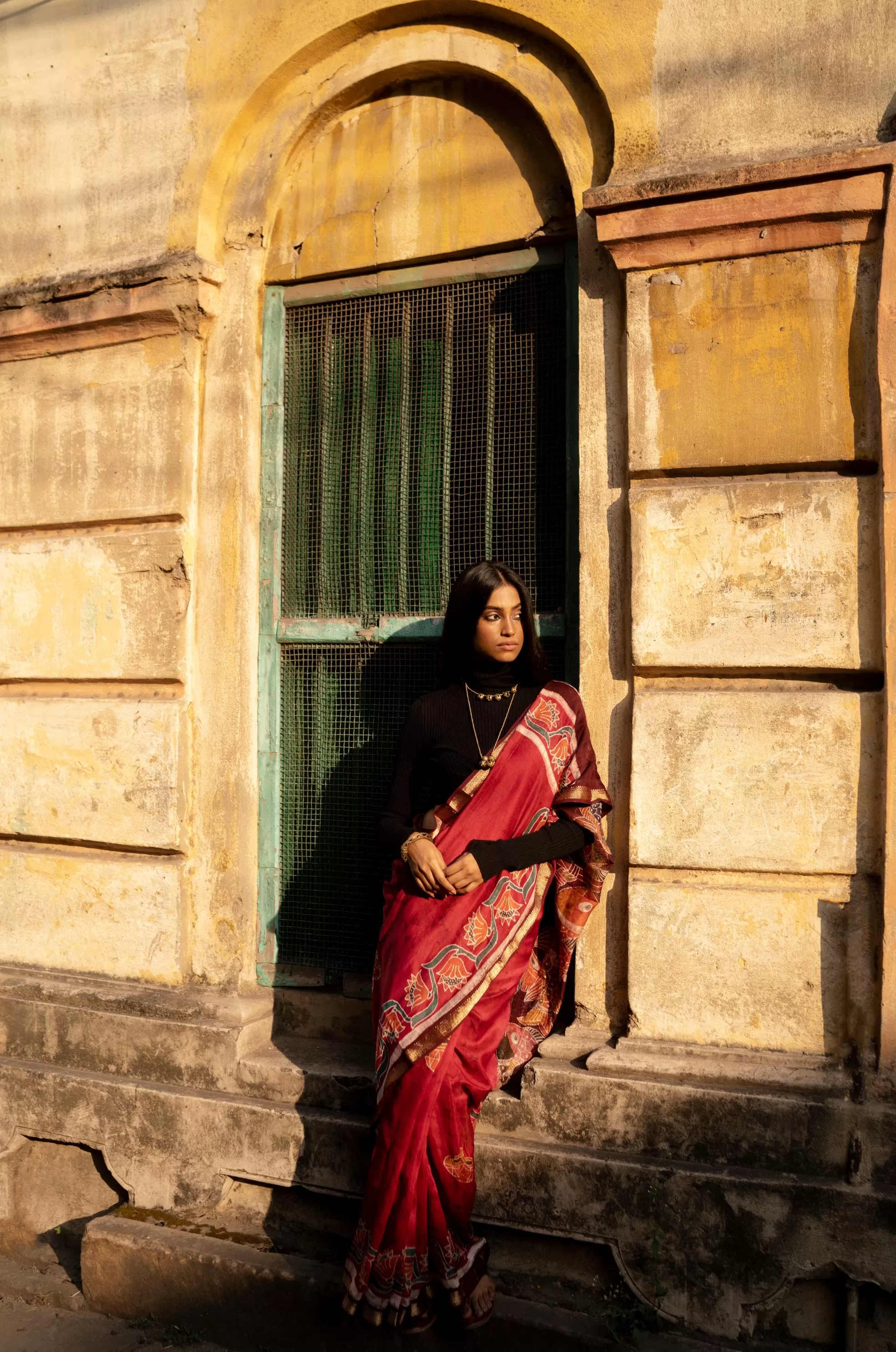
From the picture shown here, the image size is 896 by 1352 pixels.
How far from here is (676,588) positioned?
126 inches

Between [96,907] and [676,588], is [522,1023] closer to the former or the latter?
[676,588]

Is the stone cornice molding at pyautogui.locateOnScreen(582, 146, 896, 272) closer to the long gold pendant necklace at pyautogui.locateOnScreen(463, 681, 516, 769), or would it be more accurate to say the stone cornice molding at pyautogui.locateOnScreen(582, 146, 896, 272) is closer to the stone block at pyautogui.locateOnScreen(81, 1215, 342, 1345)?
the long gold pendant necklace at pyautogui.locateOnScreen(463, 681, 516, 769)

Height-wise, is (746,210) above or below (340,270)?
below

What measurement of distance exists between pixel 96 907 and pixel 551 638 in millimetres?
2016

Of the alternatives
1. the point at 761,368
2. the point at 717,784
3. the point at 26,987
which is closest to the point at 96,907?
the point at 26,987

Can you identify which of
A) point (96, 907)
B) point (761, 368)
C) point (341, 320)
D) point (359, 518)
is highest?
point (341, 320)

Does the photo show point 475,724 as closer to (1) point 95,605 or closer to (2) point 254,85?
(1) point 95,605

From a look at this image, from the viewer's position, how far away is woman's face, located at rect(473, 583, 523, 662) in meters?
3.25

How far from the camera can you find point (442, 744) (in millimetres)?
3322

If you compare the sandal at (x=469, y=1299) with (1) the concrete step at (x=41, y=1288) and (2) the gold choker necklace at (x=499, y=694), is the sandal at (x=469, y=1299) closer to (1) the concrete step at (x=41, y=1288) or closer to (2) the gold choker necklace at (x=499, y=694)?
(1) the concrete step at (x=41, y=1288)

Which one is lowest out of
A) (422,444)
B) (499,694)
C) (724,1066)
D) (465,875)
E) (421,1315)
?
(421,1315)

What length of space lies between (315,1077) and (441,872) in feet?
3.42

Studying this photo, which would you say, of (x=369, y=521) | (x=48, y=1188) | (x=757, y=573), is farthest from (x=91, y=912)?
(x=757, y=573)

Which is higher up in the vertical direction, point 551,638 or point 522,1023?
point 551,638
